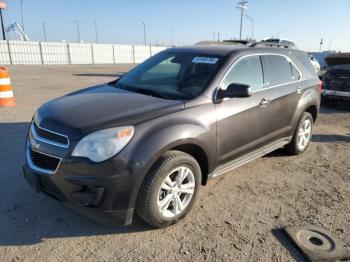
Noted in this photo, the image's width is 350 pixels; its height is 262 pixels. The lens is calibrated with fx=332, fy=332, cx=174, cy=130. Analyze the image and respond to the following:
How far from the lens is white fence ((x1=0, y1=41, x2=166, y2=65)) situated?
91.5 feet

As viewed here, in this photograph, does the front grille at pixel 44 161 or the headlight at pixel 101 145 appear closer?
the headlight at pixel 101 145

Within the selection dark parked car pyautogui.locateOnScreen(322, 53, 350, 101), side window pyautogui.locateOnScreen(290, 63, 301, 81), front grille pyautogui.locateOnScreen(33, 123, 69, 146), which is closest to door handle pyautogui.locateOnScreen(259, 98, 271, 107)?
side window pyautogui.locateOnScreen(290, 63, 301, 81)

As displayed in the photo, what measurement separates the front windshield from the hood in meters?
0.25

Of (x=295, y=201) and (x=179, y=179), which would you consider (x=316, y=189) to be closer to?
(x=295, y=201)

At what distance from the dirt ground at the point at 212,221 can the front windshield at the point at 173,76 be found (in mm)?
1325

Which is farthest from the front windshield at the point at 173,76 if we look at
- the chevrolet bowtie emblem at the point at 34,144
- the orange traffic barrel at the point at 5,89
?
the orange traffic barrel at the point at 5,89

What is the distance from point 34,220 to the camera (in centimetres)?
342

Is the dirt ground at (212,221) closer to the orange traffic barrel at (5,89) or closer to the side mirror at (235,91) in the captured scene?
the side mirror at (235,91)

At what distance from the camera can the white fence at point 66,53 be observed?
27875mm

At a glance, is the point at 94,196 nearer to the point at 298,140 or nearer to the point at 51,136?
the point at 51,136

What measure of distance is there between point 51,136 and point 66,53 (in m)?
31.6

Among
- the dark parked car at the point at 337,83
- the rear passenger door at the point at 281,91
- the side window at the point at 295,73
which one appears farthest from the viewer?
the dark parked car at the point at 337,83

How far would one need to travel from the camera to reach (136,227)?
11.1ft

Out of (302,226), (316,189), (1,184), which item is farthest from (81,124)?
(316,189)
